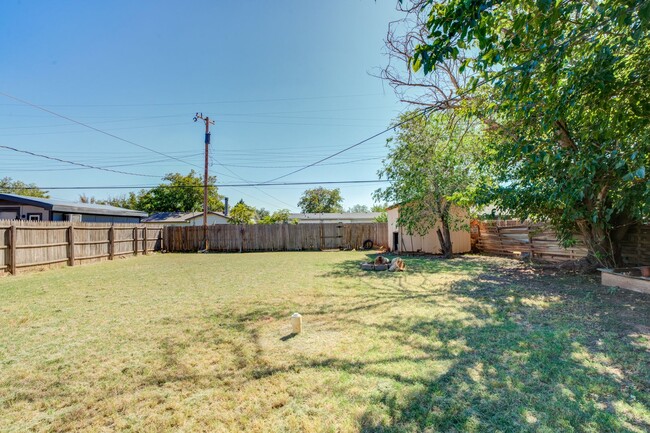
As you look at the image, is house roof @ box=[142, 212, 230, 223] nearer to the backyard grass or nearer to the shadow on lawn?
the backyard grass

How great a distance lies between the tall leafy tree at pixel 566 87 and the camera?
8.21ft

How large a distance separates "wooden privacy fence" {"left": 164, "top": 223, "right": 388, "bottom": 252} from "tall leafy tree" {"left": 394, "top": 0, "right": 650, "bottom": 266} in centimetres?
997

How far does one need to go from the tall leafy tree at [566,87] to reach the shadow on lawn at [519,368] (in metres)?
A: 1.57

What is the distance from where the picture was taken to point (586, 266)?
22.1 feet

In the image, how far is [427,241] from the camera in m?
13.0

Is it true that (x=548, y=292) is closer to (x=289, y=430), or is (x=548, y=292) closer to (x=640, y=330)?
(x=640, y=330)

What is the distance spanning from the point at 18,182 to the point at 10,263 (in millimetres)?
44767

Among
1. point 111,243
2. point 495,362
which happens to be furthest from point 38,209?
point 495,362

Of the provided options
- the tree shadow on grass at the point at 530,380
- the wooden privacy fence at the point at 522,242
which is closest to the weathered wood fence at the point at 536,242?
the wooden privacy fence at the point at 522,242

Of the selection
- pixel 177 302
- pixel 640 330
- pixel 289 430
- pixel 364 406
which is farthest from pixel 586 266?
pixel 177 302

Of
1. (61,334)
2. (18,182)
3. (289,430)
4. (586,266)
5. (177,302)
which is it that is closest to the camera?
(289,430)

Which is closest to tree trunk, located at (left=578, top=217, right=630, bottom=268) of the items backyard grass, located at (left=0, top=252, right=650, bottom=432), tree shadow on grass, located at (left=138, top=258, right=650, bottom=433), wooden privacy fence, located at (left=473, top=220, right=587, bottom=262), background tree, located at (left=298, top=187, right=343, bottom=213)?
wooden privacy fence, located at (left=473, top=220, right=587, bottom=262)

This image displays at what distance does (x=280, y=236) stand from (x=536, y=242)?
463 inches

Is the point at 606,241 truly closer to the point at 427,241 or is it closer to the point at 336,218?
the point at 427,241
